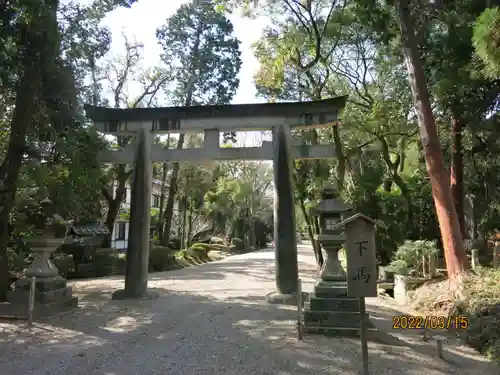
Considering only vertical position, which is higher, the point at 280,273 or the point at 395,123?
the point at 395,123

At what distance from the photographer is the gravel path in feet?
15.8

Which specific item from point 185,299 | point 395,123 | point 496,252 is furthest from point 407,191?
point 185,299

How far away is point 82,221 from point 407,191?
14.6m

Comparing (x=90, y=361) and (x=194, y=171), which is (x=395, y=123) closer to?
(x=90, y=361)

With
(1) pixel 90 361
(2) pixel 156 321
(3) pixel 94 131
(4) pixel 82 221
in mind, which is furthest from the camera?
(4) pixel 82 221

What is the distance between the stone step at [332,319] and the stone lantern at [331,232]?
565 mm

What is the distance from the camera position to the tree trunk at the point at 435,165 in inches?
313

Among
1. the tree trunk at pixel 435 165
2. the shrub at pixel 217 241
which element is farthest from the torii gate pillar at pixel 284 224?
the shrub at pixel 217 241

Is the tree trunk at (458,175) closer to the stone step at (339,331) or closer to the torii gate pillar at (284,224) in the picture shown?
the torii gate pillar at (284,224)

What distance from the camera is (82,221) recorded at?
18.0m

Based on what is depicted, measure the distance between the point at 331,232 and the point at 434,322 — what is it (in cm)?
293

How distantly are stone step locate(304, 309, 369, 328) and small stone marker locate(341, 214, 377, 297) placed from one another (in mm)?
1971

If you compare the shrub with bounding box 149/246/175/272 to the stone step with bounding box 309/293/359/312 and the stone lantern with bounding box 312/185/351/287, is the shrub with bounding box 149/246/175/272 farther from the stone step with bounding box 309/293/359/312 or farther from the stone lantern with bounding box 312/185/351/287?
the stone step with bounding box 309/293/359/312

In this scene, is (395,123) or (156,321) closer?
(156,321)
